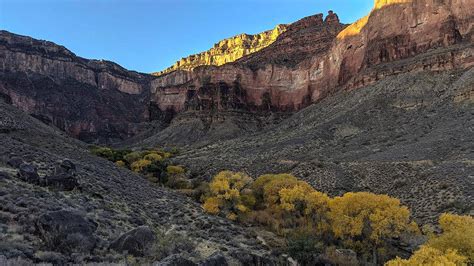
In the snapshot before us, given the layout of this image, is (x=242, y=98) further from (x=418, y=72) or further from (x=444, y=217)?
(x=444, y=217)

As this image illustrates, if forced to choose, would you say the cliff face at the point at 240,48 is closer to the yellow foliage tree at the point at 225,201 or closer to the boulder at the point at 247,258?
the yellow foliage tree at the point at 225,201

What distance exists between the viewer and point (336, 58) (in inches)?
4006

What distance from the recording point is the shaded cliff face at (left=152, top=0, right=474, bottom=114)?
234ft

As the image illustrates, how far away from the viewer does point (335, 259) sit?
2559 centimetres

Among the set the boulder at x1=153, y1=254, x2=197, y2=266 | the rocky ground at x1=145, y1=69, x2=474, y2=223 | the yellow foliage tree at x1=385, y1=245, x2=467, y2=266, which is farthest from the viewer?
the rocky ground at x1=145, y1=69, x2=474, y2=223

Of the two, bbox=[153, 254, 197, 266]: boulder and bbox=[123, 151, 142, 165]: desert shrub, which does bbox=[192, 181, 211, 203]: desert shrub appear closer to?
bbox=[153, 254, 197, 266]: boulder

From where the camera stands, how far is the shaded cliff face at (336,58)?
71.2 meters

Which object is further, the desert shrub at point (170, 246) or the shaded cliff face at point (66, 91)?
the shaded cliff face at point (66, 91)

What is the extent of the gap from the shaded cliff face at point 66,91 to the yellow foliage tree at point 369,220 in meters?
118

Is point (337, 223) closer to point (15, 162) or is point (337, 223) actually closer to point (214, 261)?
point (214, 261)

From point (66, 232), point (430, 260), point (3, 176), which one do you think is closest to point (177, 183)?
point (3, 176)

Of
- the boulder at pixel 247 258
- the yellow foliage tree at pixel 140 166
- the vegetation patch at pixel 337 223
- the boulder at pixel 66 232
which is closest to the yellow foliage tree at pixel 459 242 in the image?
the vegetation patch at pixel 337 223

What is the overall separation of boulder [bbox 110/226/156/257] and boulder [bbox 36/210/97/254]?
2.76ft

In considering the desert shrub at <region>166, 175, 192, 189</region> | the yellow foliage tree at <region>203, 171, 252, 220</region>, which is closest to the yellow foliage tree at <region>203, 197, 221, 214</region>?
the yellow foliage tree at <region>203, 171, 252, 220</region>
